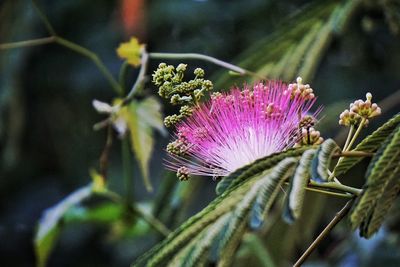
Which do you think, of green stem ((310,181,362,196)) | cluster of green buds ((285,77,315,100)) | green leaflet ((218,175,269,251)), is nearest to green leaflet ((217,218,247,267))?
green leaflet ((218,175,269,251))

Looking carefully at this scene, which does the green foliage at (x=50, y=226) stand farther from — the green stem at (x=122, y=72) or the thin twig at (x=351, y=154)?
the thin twig at (x=351, y=154)

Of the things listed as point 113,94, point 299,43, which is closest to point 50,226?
point 299,43

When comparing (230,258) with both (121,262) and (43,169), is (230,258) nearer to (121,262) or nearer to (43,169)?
(121,262)

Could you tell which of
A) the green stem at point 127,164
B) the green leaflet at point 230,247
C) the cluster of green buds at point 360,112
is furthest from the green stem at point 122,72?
the green leaflet at point 230,247

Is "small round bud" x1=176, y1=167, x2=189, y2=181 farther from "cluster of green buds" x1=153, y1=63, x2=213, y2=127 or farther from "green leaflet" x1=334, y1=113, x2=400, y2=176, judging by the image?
"green leaflet" x1=334, y1=113, x2=400, y2=176

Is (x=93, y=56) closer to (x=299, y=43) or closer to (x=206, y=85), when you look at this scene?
(x=299, y=43)
